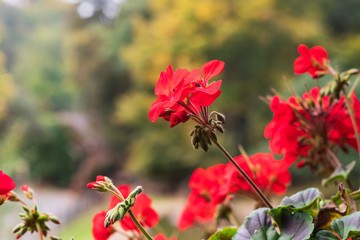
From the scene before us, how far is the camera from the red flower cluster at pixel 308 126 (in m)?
0.29

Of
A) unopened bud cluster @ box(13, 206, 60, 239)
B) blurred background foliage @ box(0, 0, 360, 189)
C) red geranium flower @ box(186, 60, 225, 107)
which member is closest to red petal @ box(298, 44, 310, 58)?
red geranium flower @ box(186, 60, 225, 107)

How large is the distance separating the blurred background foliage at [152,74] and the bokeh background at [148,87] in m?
0.02

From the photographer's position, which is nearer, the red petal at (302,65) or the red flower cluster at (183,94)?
the red flower cluster at (183,94)

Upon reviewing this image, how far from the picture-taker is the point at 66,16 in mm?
7438

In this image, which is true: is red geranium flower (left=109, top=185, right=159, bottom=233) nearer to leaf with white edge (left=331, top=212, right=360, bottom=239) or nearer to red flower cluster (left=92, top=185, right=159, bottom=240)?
red flower cluster (left=92, top=185, right=159, bottom=240)

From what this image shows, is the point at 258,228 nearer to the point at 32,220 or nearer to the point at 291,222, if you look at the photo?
the point at 291,222

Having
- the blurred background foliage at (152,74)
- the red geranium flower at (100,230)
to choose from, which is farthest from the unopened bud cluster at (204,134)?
the blurred background foliage at (152,74)

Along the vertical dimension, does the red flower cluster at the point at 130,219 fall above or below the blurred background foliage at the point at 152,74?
below

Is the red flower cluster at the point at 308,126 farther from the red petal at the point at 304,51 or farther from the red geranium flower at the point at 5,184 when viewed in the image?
the red geranium flower at the point at 5,184

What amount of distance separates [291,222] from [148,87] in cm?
534

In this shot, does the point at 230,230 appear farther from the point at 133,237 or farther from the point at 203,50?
the point at 203,50

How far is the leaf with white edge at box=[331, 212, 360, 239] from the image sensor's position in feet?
0.59

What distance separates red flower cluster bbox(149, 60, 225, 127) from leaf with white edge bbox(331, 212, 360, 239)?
9 centimetres

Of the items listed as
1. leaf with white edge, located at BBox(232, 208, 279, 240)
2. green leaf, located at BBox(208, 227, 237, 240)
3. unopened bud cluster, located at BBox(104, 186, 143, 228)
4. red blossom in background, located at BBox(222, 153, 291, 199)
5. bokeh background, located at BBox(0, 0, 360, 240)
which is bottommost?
leaf with white edge, located at BBox(232, 208, 279, 240)
